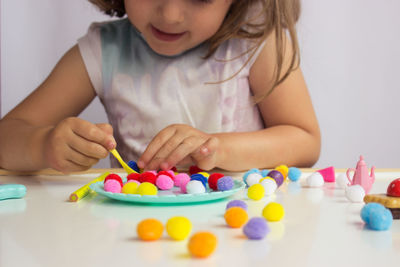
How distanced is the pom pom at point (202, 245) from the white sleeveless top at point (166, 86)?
75 centimetres

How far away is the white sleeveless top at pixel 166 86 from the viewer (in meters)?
1.10

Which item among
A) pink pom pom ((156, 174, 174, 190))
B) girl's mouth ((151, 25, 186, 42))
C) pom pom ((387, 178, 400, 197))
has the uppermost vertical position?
girl's mouth ((151, 25, 186, 42))

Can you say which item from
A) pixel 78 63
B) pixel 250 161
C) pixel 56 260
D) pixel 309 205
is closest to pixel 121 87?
pixel 78 63

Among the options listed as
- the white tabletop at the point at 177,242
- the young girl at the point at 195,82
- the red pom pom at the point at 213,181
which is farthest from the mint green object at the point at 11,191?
the young girl at the point at 195,82

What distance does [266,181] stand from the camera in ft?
2.00

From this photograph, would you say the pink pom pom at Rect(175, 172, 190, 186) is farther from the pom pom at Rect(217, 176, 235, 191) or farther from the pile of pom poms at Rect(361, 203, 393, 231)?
the pile of pom poms at Rect(361, 203, 393, 231)

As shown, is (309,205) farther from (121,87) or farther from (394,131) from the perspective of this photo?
(394,131)

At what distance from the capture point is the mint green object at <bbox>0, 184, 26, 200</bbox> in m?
0.58

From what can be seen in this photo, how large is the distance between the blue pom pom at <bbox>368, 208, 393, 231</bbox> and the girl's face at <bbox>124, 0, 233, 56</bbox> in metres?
0.52

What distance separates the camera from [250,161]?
0.87m

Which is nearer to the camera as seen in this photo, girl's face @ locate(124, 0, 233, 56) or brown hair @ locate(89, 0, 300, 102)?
girl's face @ locate(124, 0, 233, 56)

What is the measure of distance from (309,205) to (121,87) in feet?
2.20

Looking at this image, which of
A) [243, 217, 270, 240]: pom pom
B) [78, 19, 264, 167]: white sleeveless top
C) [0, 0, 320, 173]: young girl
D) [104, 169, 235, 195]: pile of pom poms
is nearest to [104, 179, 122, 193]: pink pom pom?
[104, 169, 235, 195]: pile of pom poms

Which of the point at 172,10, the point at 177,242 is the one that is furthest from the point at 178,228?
the point at 172,10
